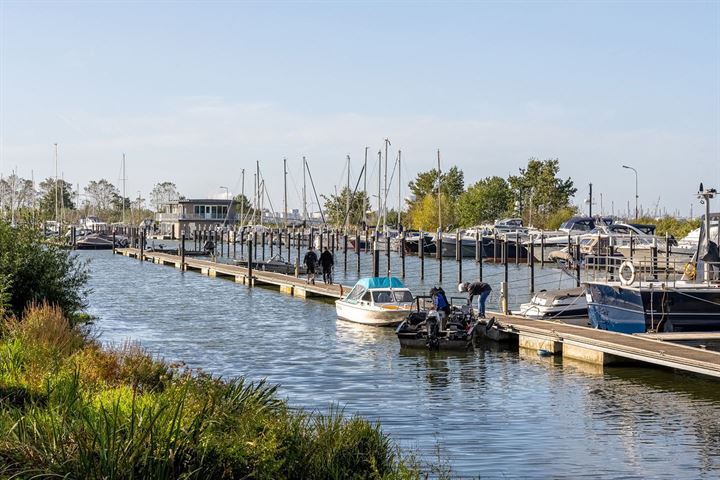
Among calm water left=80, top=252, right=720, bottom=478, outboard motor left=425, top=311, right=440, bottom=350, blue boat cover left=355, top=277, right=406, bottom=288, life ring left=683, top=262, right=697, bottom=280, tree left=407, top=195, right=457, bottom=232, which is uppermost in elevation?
tree left=407, top=195, right=457, bottom=232

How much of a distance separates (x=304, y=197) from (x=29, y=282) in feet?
349

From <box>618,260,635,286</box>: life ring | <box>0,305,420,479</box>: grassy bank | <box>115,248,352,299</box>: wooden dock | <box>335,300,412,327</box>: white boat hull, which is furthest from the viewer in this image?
<box>115,248,352,299</box>: wooden dock

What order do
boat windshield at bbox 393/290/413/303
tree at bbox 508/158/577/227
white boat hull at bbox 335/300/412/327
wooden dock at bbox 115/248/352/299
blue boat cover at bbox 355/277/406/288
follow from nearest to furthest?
1. white boat hull at bbox 335/300/412/327
2. boat windshield at bbox 393/290/413/303
3. blue boat cover at bbox 355/277/406/288
4. wooden dock at bbox 115/248/352/299
5. tree at bbox 508/158/577/227

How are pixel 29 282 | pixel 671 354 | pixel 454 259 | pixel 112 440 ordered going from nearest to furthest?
pixel 112 440
pixel 671 354
pixel 29 282
pixel 454 259

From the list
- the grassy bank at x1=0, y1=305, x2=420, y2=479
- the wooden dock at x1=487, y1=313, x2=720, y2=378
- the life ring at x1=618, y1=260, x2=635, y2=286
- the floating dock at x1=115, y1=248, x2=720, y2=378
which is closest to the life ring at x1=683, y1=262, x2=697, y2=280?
the life ring at x1=618, y1=260, x2=635, y2=286

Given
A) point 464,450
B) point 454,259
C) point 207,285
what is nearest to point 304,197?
point 454,259

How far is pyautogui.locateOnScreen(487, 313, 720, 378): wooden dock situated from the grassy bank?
14.8m

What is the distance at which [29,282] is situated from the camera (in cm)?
3300

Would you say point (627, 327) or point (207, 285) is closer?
point (627, 327)

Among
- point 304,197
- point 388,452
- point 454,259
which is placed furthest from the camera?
point 304,197

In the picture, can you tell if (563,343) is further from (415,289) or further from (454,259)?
(454,259)

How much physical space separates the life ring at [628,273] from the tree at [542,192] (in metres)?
102

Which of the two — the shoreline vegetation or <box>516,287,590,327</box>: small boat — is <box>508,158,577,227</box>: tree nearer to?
<box>516,287,590,327</box>: small boat

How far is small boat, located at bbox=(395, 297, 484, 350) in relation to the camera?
114 feet
